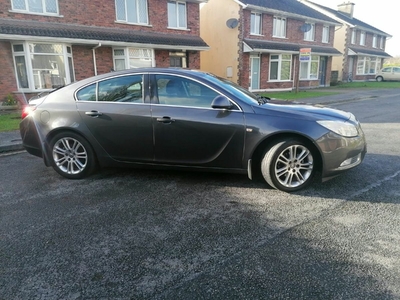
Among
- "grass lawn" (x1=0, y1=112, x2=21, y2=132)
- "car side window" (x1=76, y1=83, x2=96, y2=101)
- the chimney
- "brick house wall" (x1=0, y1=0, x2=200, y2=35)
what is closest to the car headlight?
"car side window" (x1=76, y1=83, x2=96, y2=101)

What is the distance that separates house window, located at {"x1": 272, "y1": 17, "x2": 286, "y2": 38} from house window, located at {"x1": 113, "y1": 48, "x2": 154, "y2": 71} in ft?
36.4

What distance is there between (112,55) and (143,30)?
237 cm

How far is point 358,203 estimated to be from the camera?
3.61m

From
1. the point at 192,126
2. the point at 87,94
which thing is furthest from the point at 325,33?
the point at 87,94

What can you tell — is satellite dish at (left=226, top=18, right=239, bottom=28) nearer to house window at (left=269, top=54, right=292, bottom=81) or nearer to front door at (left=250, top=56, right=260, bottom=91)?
front door at (left=250, top=56, right=260, bottom=91)

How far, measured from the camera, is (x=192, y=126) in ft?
13.4

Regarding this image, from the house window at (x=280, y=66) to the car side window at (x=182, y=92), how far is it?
1970 centimetres

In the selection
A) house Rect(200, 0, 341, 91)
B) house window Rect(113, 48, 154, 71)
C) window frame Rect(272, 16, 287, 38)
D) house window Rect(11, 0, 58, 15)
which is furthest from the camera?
window frame Rect(272, 16, 287, 38)

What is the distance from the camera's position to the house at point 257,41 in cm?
2062

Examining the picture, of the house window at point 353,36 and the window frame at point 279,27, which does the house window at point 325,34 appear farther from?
the house window at point 353,36

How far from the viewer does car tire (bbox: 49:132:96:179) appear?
452 cm

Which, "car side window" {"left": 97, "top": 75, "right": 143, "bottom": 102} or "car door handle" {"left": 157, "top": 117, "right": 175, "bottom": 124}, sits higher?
"car side window" {"left": 97, "top": 75, "right": 143, "bottom": 102}

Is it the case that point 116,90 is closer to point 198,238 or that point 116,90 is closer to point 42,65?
point 198,238

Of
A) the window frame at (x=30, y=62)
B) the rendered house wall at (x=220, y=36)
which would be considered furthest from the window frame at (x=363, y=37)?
the window frame at (x=30, y=62)
